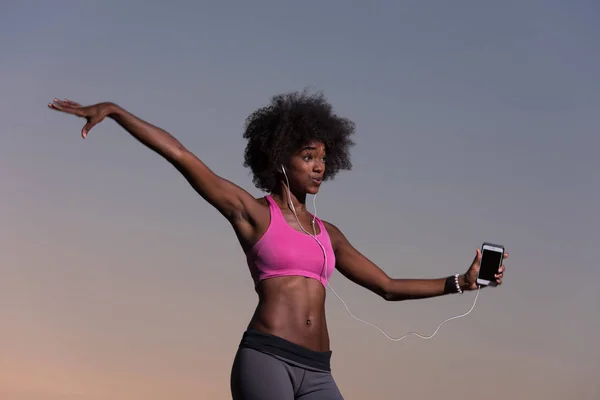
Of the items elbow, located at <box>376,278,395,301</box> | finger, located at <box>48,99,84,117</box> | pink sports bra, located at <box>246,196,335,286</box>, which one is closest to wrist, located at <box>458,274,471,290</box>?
elbow, located at <box>376,278,395,301</box>

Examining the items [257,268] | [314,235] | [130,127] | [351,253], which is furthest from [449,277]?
[130,127]

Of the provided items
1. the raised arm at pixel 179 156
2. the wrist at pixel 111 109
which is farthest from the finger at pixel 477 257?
the wrist at pixel 111 109

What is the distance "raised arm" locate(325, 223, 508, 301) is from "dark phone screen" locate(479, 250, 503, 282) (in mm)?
78

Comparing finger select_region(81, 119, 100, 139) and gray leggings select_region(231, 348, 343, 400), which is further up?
finger select_region(81, 119, 100, 139)

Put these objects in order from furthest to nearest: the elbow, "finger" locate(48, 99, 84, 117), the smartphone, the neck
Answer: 1. the elbow
2. the smartphone
3. the neck
4. "finger" locate(48, 99, 84, 117)

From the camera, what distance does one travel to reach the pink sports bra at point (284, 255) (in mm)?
4988

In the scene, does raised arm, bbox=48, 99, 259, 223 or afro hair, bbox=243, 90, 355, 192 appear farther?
afro hair, bbox=243, 90, 355, 192

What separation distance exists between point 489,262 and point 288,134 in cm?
144

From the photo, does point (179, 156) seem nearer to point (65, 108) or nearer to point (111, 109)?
point (111, 109)

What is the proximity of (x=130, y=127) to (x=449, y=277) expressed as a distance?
2207 millimetres

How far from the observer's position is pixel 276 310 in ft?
16.2

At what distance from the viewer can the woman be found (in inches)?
189

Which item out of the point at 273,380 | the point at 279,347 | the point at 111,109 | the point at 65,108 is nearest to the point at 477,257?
the point at 279,347

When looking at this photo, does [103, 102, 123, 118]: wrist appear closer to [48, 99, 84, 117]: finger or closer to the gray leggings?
[48, 99, 84, 117]: finger
